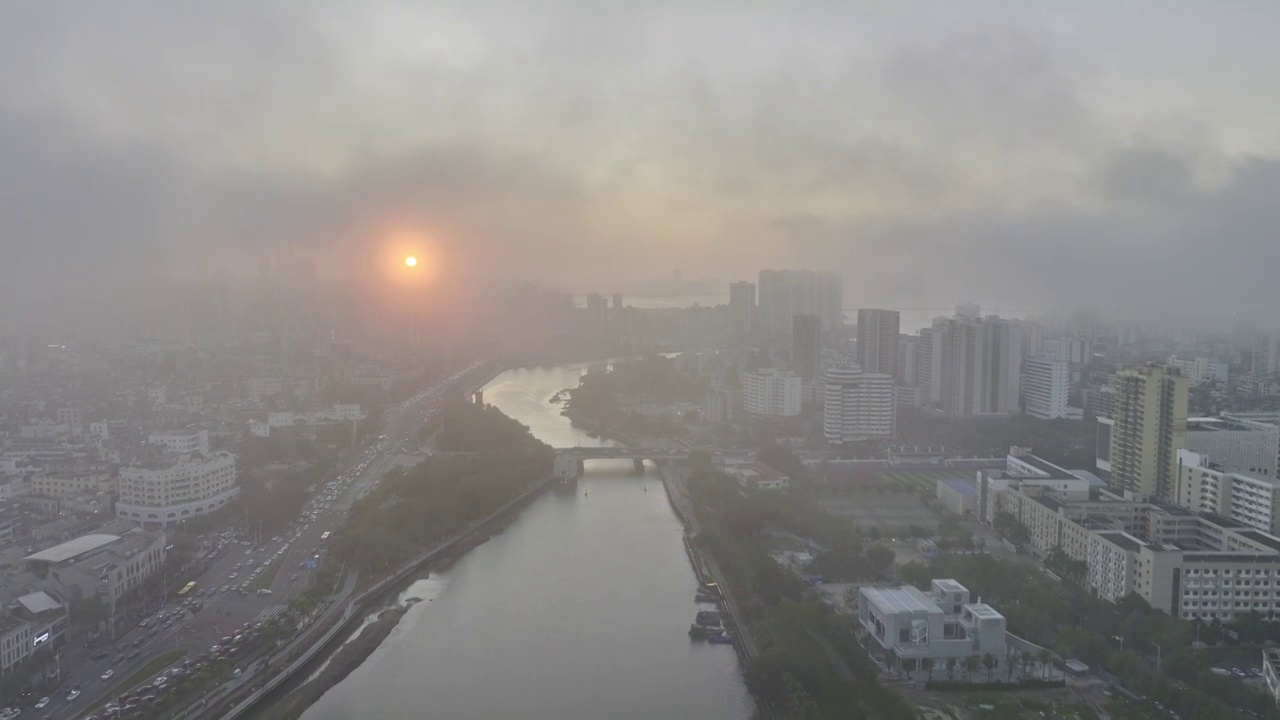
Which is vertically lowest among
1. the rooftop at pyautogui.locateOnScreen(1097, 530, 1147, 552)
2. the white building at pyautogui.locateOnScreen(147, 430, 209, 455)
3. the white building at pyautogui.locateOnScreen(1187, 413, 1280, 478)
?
the rooftop at pyautogui.locateOnScreen(1097, 530, 1147, 552)

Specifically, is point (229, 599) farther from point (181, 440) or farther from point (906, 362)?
point (906, 362)

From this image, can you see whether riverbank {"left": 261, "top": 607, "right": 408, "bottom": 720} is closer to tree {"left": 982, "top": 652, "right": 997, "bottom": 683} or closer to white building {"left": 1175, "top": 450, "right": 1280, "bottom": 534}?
tree {"left": 982, "top": 652, "right": 997, "bottom": 683}

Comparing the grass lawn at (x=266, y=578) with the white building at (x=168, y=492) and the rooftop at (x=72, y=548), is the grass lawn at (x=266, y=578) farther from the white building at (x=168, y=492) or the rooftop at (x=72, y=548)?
the white building at (x=168, y=492)

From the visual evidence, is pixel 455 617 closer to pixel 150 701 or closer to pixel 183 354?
pixel 150 701

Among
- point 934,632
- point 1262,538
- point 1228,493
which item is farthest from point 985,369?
point 934,632

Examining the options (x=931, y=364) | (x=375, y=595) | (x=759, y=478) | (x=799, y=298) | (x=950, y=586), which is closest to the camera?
(x=950, y=586)

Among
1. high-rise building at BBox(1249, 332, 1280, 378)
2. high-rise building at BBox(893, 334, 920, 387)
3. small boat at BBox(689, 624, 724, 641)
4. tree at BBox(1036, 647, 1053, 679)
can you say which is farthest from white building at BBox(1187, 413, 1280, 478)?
high-rise building at BBox(1249, 332, 1280, 378)

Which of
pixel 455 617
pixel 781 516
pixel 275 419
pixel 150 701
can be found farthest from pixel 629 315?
pixel 150 701

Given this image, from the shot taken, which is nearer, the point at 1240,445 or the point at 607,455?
the point at 1240,445
